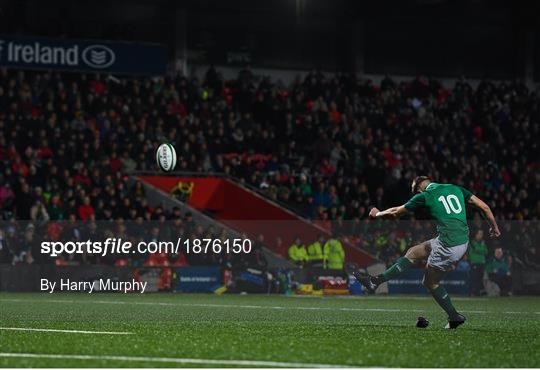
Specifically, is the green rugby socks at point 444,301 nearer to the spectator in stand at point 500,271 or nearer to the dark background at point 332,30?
the spectator in stand at point 500,271

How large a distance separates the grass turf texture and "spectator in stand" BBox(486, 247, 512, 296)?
7536 mm

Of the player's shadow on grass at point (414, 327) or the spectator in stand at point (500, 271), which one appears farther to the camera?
the spectator in stand at point (500, 271)

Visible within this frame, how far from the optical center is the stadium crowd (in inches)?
1342

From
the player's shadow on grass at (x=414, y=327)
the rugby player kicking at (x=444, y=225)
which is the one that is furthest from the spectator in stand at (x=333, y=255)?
the rugby player kicking at (x=444, y=225)

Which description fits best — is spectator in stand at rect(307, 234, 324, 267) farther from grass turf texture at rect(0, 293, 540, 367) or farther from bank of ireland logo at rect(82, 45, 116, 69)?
bank of ireland logo at rect(82, 45, 116, 69)

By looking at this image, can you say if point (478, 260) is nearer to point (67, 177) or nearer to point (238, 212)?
point (238, 212)

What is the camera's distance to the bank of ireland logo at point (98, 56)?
130ft

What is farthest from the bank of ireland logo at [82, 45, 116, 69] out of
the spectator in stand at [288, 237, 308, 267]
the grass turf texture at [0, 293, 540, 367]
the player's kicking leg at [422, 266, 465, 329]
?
the player's kicking leg at [422, 266, 465, 329]

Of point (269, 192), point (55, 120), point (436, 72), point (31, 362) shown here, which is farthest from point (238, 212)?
point (31, 362)

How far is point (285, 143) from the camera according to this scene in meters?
41.6

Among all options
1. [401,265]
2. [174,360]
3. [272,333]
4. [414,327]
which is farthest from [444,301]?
[174,360]

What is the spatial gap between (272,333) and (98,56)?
25.2 m
